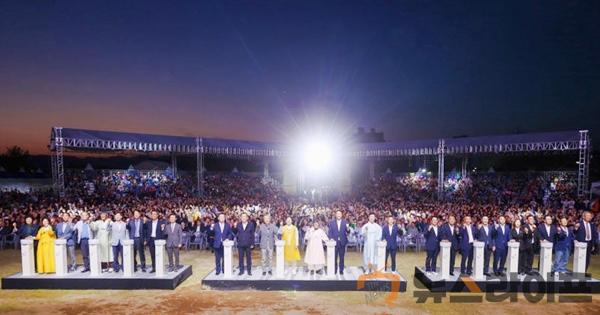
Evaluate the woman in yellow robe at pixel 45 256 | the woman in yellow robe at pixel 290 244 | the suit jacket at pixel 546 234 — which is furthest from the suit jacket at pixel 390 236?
the woman in yellow robe at pixel 45 256

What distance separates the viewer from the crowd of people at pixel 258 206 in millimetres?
10266

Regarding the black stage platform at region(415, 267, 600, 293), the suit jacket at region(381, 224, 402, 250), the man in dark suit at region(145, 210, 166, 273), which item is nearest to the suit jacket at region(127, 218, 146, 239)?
the man in dark suit at region(145, 210, 166, 273)

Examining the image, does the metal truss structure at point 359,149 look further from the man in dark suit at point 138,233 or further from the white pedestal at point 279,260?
the white pedestal at point 279,260

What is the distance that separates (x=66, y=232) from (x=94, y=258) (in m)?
1.65

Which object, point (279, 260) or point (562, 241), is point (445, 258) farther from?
point (279, 260)

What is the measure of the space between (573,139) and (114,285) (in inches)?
928

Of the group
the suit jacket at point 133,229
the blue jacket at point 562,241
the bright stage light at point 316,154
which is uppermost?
the bright stage light at point 316,154

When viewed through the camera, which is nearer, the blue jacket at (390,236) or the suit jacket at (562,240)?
the suit jacket at (562,240)

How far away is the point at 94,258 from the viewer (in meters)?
9.37

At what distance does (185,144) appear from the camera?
24953mm

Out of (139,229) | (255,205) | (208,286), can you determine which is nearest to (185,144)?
(255,205)

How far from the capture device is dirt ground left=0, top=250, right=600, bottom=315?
25.5 ft

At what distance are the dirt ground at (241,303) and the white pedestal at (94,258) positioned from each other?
1.73 feet

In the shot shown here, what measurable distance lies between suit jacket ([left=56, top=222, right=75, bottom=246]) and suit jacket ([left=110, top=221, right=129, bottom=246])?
132cm
